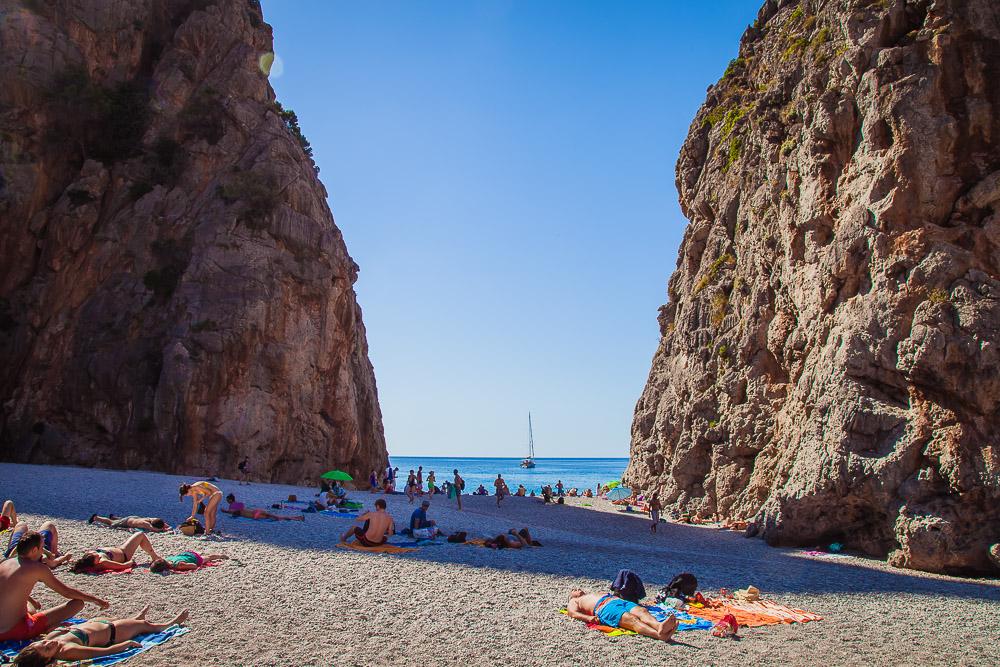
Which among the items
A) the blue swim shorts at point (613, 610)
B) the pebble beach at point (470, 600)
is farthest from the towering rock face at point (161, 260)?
the blue swim shorts at point (613, 610)

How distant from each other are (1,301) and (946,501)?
4020cm

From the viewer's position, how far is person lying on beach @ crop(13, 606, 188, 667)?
21.0ft

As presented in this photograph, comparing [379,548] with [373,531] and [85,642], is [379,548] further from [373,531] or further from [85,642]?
[85,642]

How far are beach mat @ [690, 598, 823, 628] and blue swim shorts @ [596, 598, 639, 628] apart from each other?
4.66 feet

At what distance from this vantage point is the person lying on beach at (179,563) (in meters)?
10.9

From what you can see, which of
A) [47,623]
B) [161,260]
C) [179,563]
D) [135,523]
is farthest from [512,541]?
[161,260]

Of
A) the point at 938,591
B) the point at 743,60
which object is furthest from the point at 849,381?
the point at 743,60

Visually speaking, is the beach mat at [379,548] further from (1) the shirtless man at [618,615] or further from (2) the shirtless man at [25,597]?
(2) the shirtless man at [25,597]

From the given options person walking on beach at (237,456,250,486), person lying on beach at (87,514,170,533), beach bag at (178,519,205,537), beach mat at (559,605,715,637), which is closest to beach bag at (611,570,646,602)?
beach mat at (559,605,715,637)

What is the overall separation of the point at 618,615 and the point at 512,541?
807 centimetres

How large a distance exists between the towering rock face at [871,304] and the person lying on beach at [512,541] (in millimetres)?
7901

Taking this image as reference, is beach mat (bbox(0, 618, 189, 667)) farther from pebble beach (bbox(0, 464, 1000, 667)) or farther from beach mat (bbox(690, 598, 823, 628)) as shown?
beach mat (bbox(690, 598, 823, 628))

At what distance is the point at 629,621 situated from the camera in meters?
9.09

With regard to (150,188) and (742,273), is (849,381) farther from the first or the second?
(150,188)
